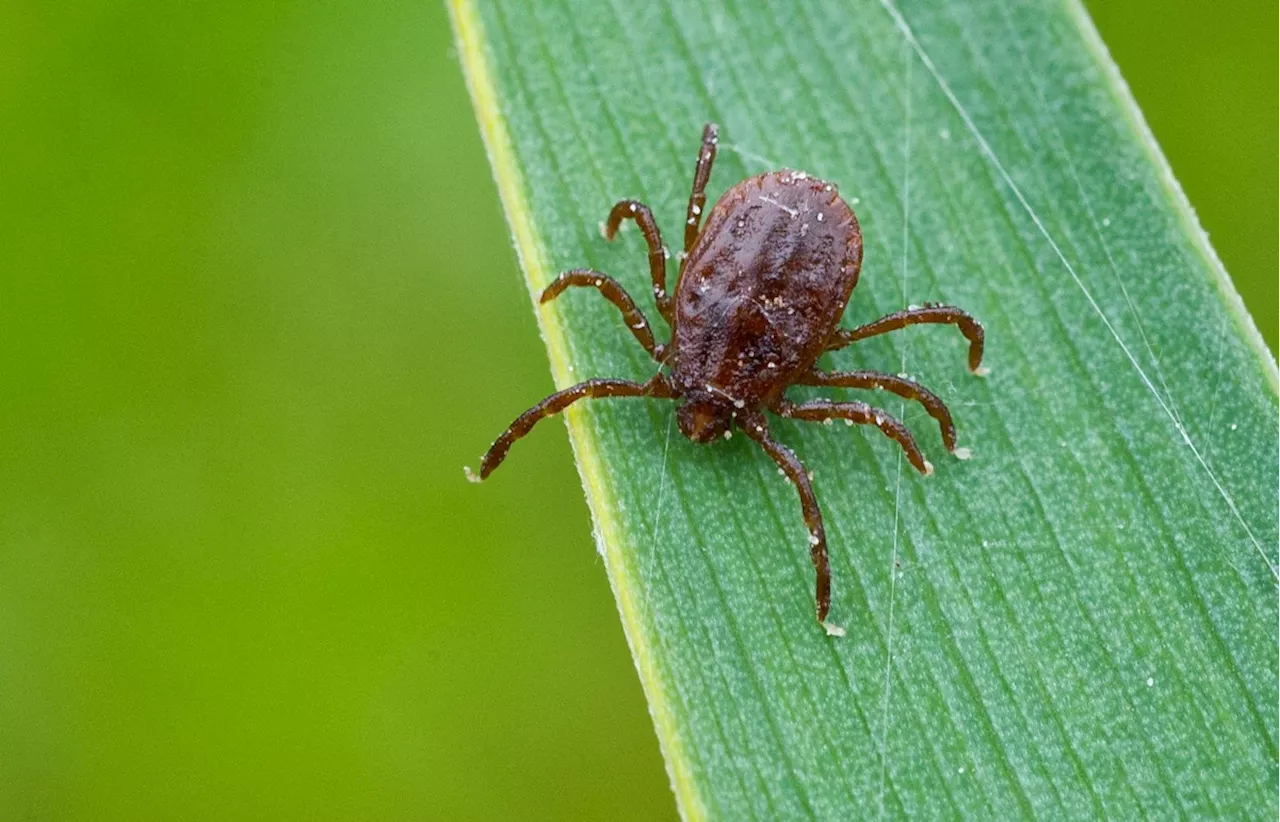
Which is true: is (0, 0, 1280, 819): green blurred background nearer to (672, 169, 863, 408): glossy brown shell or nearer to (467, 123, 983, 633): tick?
(467, 123, 983, 633): tick

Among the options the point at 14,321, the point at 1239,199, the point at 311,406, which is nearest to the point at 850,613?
the point at 311,406

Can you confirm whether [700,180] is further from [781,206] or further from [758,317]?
[758,317]

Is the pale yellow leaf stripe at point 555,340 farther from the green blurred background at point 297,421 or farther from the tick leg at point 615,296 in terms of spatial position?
the green blurred background at point 297,421

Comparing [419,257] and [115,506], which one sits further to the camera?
[419,257]

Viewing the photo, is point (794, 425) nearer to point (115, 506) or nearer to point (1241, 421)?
point (1241, 421)

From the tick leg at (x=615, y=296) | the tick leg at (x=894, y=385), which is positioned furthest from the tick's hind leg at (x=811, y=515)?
the tick leg at (x=615, y=296)
